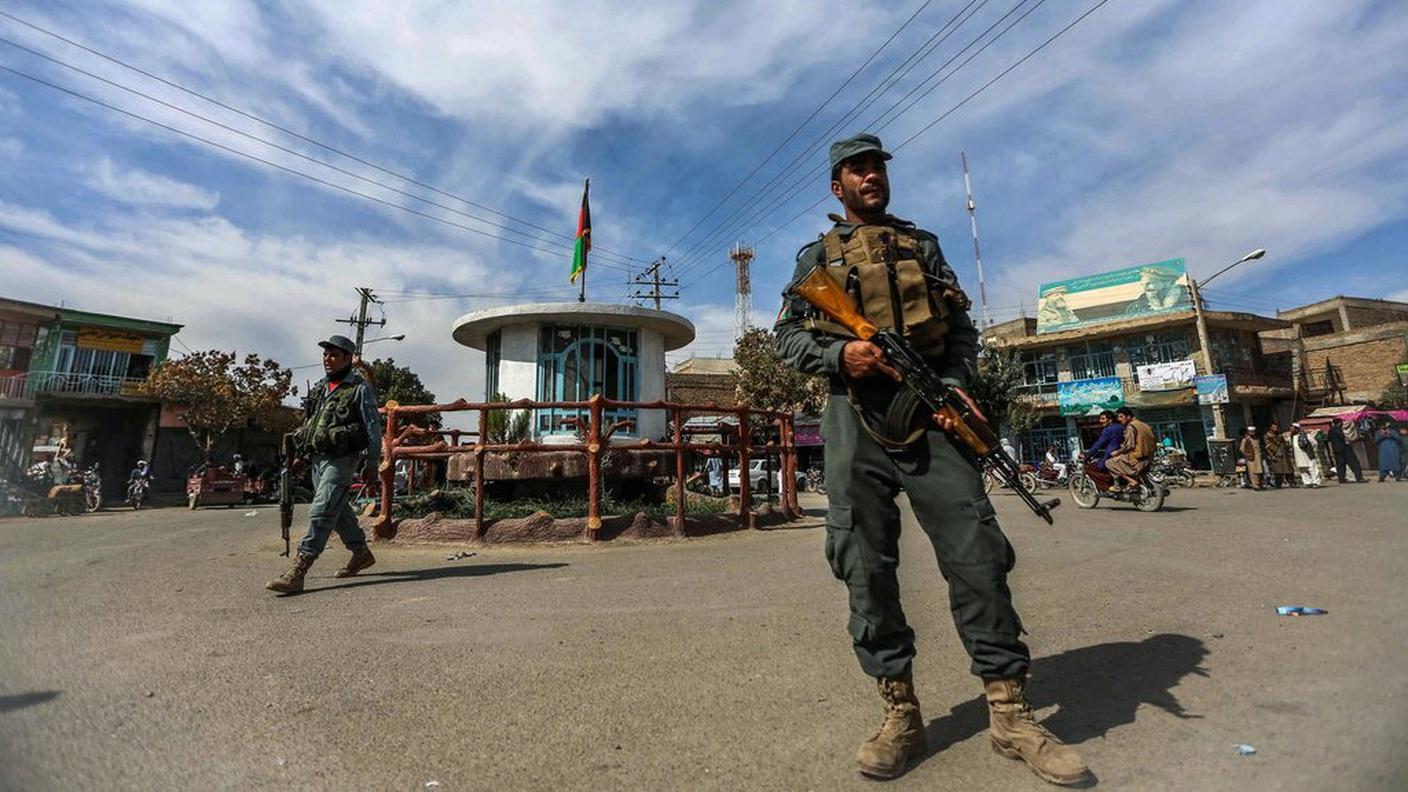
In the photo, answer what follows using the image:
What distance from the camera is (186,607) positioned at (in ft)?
12.8

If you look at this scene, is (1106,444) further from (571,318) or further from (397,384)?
(397,384)

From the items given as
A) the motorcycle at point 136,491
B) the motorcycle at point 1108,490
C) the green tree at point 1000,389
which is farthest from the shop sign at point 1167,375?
the motorcycle at point 136,491

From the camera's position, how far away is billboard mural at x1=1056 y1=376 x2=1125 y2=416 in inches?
1060

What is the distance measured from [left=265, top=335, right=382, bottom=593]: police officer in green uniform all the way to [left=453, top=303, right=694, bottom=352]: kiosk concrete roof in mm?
5402

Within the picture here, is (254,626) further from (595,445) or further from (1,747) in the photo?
(595,445)

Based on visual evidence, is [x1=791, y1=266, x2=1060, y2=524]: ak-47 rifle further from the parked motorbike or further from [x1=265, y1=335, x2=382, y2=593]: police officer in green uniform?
the parked motorbike

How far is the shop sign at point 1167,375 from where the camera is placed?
2534 centimetres

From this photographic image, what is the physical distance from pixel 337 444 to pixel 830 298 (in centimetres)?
417

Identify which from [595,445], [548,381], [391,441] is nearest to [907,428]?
[595,445]

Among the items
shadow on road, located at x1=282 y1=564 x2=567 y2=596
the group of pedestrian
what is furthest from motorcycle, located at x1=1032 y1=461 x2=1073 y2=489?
shadow on road, located at x1=282 y1=564 x2=567 y2=596

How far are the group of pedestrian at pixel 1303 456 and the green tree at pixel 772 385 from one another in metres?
13.4

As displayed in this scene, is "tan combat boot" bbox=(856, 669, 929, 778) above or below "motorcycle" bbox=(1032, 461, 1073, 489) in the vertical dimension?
below

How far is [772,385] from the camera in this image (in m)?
26.0

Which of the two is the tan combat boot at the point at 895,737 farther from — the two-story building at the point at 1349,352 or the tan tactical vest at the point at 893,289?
the two-story building at the point at 1349,352
